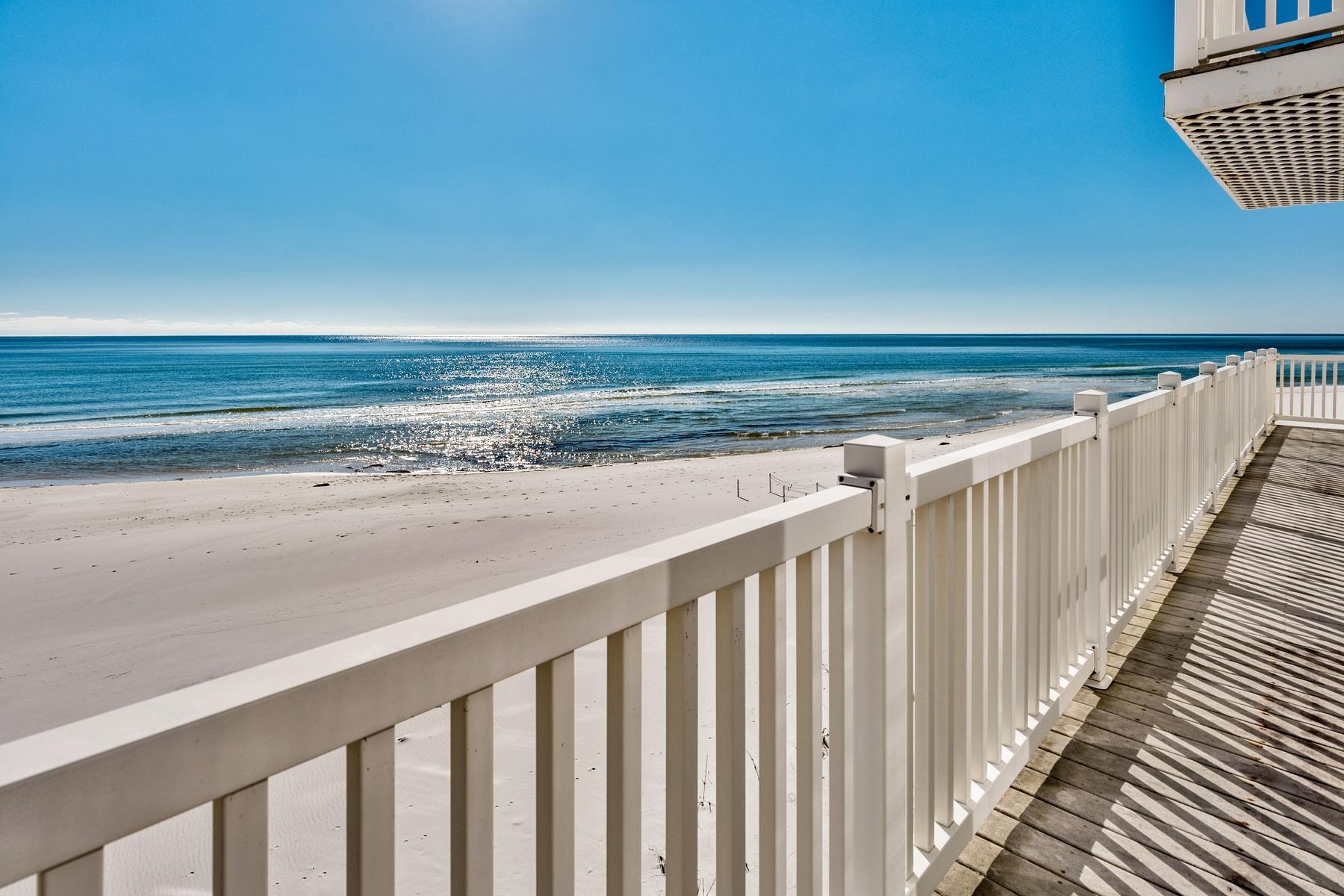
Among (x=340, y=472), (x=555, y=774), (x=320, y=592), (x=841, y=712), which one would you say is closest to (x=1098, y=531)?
(x=841, y=712)

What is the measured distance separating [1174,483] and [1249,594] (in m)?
0.65

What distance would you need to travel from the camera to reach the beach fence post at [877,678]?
1.39 metres

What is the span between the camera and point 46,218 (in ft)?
152

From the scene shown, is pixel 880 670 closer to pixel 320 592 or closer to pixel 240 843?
pixel 240 843

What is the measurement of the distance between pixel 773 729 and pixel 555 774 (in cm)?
47

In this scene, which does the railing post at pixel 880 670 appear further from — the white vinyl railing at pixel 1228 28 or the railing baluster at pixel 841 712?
the white vinyl railing at pixel 1228 28

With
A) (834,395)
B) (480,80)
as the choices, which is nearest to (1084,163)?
(834,395)

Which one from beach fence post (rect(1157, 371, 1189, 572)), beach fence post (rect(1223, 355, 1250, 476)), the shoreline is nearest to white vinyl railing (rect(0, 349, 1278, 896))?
beach fence post (rect(1157, 371, 1189, 572))

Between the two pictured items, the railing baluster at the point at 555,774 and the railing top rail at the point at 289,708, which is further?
the railing baluster at the point at 555,774

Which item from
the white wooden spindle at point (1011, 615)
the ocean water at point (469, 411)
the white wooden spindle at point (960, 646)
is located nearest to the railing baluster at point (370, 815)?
the white wooden spindle at point (960, 646)

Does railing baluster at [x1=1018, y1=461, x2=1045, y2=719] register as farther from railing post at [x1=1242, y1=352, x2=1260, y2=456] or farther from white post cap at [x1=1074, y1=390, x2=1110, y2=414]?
railing post at [x1=1242, y1=352, x2=1260, y2=456]

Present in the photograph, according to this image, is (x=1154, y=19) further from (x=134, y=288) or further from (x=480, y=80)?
(x=134, y=288)

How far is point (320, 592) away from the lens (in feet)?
19.3

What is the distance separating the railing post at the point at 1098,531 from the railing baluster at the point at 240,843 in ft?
8.52
